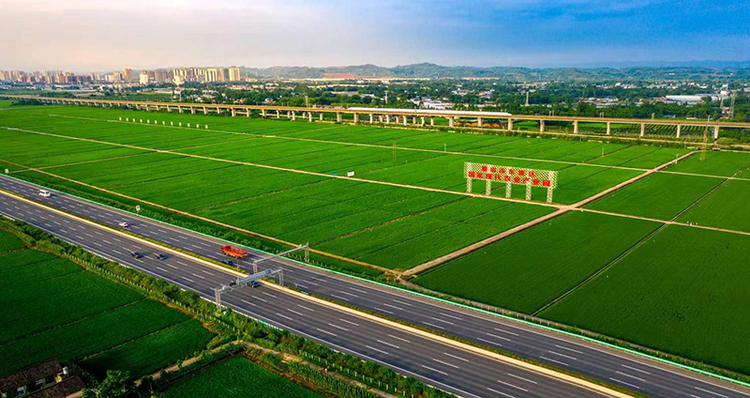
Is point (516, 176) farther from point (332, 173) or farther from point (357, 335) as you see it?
point (357, 335)

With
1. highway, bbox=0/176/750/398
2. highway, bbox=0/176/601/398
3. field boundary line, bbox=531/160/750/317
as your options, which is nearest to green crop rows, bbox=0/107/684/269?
highway, bbox=0/176/750/398

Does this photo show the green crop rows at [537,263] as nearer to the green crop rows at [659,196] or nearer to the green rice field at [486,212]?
the green rice field at [486,212]

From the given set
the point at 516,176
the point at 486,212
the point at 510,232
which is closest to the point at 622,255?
the point at 510,232

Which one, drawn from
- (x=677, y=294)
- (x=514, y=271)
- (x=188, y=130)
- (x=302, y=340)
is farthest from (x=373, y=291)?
(x=188, y=130)

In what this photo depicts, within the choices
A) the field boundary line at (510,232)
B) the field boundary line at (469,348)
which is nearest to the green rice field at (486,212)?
the field boundary line at (510,232)

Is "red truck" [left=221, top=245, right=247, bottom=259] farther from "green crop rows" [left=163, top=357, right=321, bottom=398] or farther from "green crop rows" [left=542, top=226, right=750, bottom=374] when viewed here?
"green crop rows" [left=542, top=226, right=750, bottom=374]
